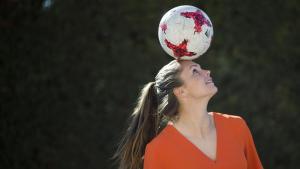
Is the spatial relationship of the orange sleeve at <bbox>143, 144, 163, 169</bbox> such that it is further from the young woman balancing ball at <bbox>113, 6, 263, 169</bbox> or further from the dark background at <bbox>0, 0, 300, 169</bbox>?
the dark background at <bbox>0, 0, 300, 169</bbox>

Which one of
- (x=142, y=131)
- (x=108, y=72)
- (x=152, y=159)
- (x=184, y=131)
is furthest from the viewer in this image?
(x=108, y=72)

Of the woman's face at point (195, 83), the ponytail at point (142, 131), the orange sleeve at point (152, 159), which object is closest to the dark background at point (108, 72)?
the ponytail at point (142, 131)

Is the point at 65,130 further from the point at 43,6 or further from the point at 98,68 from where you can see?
the point at 43,6

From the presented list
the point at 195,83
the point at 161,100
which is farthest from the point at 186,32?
the point at 161,100

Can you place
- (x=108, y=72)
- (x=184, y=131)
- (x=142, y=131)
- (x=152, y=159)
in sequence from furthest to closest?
1. (x=108, y=72)
2. (x=142, y=131)
3. (x=184, y=131)
4. (x=152, y=159)

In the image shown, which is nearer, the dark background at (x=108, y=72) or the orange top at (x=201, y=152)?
the orange top at (x=201, y=152)

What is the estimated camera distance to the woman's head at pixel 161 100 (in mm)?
3686

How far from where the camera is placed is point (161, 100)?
12.6 ft

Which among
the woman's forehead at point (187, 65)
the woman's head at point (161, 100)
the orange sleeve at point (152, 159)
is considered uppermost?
the woman's forehead at point (187, 65)

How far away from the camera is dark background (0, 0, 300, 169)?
5.99m

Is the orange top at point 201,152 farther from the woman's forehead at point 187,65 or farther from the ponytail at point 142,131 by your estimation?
the woman's forehead at point 187,65

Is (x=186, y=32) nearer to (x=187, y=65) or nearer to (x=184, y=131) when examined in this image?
(x=187, y=65)

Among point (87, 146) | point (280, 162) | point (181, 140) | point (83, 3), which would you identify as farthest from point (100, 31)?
point (181, 140)

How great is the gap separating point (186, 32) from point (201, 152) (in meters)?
0.73
